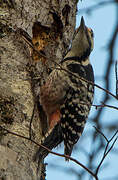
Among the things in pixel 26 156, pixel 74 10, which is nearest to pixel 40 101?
pixel 26 156

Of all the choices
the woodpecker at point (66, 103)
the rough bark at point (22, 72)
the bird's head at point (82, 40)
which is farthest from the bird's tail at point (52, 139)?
the bird's head at point (82, 40)

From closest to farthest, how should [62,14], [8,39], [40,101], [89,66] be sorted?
[8,39], [40,101], [62,14], [89,66]

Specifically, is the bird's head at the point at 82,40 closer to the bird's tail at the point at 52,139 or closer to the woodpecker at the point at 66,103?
the woodpecker at the point at 66,103

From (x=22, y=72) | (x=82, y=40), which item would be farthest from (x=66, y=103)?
(x=82, y=40)

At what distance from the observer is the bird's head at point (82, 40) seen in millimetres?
4895

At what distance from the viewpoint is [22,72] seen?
137 inches

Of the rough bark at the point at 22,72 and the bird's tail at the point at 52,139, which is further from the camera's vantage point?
the bird's tail at the point at 52,139

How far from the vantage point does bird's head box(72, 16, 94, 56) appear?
489 cm

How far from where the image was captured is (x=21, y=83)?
3.38m

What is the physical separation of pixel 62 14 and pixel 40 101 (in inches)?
46.3

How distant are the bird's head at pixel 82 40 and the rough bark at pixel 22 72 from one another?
1.21 feet

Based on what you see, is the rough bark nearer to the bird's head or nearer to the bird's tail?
the bird's tail

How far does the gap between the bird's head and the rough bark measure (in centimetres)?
37

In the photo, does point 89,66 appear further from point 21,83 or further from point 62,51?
point 21,83
